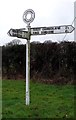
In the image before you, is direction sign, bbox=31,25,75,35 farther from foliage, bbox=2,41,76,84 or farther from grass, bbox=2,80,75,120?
foliage, bbox=2,41,76,84

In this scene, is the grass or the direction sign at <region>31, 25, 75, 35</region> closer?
the grass

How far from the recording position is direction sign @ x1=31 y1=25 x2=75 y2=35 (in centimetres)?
989

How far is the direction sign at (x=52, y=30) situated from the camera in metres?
9.89

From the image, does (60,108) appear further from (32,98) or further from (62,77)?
(62,77)

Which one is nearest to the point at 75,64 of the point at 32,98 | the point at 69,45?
the point at 69,45

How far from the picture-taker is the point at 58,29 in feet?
32.8

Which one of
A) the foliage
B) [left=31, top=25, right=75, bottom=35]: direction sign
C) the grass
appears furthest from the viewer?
the foliage

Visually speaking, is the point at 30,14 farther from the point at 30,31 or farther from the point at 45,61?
the point at 45,61

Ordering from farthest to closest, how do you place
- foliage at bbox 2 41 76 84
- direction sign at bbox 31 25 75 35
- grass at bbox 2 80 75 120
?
foliage at bbox 2 41 76 84
direction sign at bbox 31 25 75 35
grass at bbox 2 80 75 120

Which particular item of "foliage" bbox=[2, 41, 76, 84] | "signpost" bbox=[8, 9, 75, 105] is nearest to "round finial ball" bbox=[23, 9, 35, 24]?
"signpost" bbox=[8, 9, 75, 105]

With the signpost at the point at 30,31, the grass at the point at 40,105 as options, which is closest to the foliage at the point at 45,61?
the grass at the point at 40,105

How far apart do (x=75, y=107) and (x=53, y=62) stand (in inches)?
328

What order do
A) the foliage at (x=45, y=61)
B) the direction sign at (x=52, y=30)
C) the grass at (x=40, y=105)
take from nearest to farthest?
the grass at (x=40, y=105) < the direction sign at (x=52, y=30) < the foliage at (x=45, y=61)

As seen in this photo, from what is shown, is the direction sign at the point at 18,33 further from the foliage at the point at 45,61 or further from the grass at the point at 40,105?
the foliage at the point at 45,61
